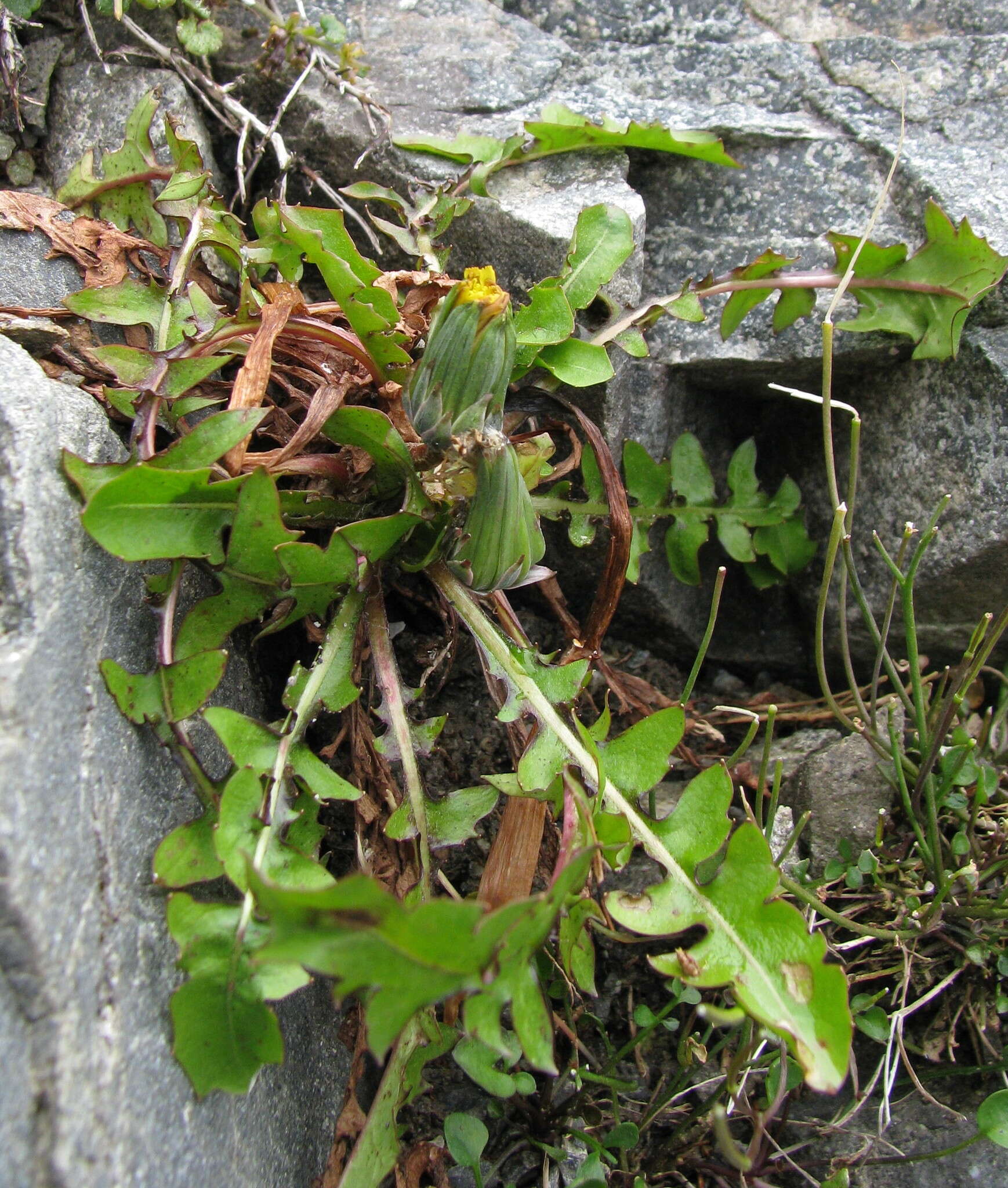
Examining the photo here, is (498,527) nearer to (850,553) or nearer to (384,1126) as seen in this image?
(850,553)

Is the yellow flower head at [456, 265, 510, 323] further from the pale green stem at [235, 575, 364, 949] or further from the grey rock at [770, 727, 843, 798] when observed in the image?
the grey rock at [770, 727, 843, 798]

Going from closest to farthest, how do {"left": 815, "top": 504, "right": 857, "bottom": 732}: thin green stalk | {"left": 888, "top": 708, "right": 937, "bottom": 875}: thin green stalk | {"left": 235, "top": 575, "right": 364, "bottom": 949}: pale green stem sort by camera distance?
1. {"left": 235, "top": 575, "right": 364, "bottom": 949}: pale green stem
2. {"left": 815, "top": 504, "right": 857, "bottom": 732}: thin green stalk
3. {"left": 888, "top": 708, "right": 937, "bottom": 875}: thin green stalk

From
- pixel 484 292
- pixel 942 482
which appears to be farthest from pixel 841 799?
pixel 484 292

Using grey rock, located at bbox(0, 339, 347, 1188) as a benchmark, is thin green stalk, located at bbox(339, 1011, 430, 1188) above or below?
below

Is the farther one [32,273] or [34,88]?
[34,88]

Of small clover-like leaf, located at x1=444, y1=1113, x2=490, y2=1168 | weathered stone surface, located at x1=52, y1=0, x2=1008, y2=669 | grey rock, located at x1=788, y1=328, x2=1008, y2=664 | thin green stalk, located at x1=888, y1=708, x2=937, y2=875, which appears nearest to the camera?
small clover-like leaf, located at x1=444, y1=1113, x2=490, y2=1168

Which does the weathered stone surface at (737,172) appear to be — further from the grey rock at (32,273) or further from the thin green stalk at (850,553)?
the grey rock at (32,273)

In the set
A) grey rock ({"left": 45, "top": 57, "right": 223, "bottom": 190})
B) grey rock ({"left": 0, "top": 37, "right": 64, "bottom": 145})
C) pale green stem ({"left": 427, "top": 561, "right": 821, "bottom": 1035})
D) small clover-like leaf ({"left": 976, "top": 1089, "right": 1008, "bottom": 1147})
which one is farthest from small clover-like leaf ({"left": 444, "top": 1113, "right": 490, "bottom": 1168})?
grey rock ({"left": 0, "top": 37, "right": 64, "bottom": 145})
